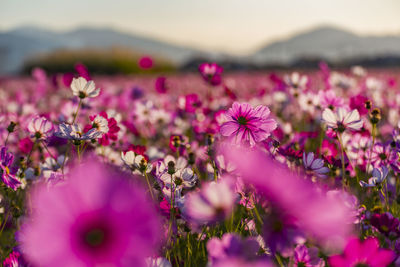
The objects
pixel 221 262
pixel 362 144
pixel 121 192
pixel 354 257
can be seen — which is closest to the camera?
pixel 121 192

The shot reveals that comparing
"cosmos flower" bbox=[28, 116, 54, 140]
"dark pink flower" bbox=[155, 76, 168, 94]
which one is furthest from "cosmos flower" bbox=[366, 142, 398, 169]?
"dark pink flower" bbox=[155, 76, 168, 94]

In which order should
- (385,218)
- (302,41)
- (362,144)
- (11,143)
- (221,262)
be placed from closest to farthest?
1. (221,262)
2. (385,218)
3. (362,144)
4. (11,143)
5. (302,41)

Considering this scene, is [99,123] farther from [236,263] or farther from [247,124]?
[236,263]

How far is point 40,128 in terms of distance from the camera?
55.6 inches

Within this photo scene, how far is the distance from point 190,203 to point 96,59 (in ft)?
66.4

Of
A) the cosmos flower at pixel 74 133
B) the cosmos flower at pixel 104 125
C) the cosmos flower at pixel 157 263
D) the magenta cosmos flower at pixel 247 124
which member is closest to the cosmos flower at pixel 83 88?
the cosmos flower at pixel 104 125

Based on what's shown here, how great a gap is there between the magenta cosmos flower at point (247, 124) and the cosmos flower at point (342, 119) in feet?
0.80

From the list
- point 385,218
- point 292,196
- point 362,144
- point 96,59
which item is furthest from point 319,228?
point 96,59

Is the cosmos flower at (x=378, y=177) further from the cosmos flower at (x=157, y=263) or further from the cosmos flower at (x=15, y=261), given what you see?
the cosmos flower at (x=15, y=261)

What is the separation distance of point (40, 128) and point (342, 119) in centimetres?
103

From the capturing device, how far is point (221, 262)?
1.78 feet

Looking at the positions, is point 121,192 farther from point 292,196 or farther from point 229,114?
point 229,114

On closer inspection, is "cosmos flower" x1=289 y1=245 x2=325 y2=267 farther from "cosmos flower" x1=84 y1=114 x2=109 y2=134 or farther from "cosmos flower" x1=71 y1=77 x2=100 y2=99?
"cosmos flower" x1=71 y1=77 x2=100 y2=99

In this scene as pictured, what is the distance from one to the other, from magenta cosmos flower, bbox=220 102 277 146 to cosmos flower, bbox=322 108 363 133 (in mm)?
243
